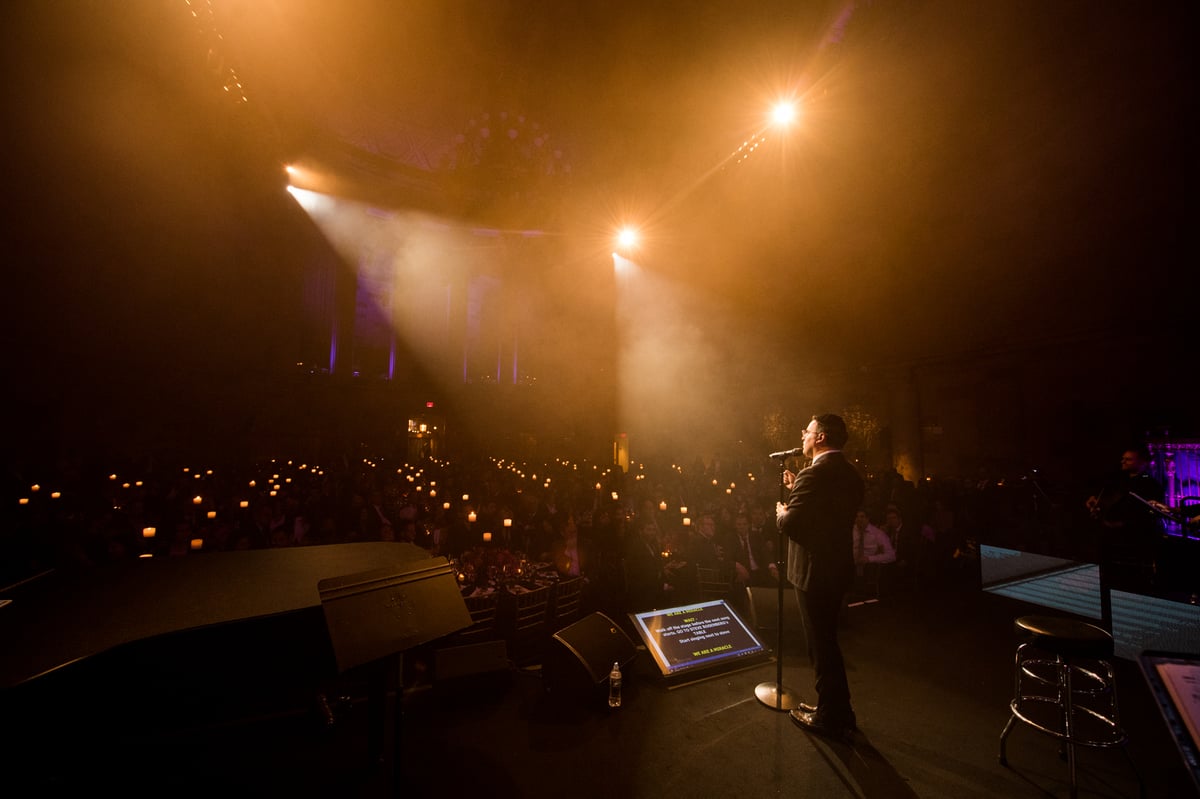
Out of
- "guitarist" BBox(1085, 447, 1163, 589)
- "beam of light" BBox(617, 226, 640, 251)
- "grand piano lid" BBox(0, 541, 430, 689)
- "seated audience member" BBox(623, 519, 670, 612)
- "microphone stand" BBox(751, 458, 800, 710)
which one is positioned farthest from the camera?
"beam of light" BBox(617, 226, 640, 251)

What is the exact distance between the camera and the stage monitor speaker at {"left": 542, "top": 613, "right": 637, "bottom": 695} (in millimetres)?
3240

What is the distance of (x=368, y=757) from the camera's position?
107 inches

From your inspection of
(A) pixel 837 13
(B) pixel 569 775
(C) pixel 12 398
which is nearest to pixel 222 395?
(C) pixel 12 398

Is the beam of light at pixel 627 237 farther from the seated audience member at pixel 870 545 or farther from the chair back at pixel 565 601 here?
the chair back at pixel 565 601

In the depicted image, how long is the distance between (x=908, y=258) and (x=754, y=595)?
33.6ft

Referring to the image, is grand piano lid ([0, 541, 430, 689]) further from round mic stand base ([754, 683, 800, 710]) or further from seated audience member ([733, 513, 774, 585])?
seated audience member ([733, 513, 774, 585])

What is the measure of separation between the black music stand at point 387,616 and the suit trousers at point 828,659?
223cm

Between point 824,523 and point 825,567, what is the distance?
0.93 feet

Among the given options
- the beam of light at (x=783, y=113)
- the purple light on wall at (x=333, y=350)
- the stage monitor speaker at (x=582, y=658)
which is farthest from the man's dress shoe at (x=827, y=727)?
the purple light on wall at (x=333, y=350)

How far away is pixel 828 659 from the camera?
9.66 ft

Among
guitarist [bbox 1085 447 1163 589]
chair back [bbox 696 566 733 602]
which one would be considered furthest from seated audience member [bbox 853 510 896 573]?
guitarist [bbox 1085 447 1163 589]

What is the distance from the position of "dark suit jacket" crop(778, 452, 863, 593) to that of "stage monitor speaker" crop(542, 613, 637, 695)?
4.96ft

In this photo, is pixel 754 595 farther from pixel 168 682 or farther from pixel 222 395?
pixel 222 395

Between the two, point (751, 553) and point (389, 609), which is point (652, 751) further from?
point (751, 553)
